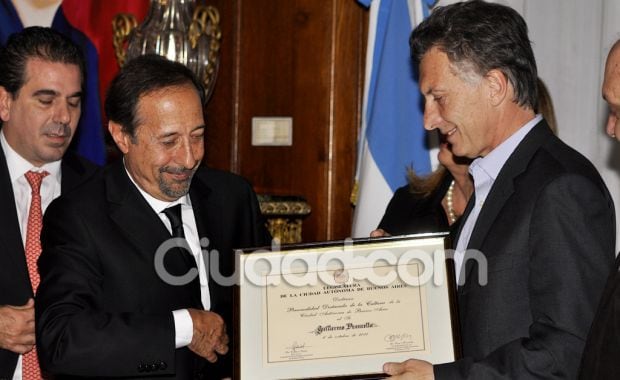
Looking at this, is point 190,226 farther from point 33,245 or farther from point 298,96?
point 298,96

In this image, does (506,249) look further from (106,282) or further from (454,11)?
(106,282)

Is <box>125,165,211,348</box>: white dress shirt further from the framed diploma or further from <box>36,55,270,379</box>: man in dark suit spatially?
the framed diploma

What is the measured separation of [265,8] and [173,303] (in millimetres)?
2744

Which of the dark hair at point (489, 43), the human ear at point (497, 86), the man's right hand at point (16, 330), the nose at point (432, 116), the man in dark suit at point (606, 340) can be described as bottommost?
the man's right hand at point (16, 330)

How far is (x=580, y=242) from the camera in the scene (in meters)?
2.30

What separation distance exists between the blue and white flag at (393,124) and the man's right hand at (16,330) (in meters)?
1.86

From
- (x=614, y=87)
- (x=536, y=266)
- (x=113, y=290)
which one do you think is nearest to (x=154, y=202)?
(x=113, y=290)

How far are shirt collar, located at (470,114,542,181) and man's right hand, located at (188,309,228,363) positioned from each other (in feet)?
3.29

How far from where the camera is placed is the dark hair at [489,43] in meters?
2.58

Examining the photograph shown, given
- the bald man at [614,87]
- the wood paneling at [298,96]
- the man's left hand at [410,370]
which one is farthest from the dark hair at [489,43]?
the wood paneling at [298,96]

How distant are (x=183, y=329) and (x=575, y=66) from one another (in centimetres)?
248

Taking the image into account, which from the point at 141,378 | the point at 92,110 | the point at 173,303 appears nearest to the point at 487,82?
the point at 173,303

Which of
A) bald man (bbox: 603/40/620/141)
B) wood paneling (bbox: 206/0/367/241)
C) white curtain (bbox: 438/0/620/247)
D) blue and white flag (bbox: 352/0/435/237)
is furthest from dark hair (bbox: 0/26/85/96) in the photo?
bald man (bbox: 603/40/620/141)

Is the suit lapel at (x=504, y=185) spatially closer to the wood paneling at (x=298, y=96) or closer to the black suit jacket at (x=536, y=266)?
the black suit jacket at (x=536, y=266)
